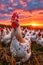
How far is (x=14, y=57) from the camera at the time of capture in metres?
6.24

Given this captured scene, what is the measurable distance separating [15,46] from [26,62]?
697 millimetres

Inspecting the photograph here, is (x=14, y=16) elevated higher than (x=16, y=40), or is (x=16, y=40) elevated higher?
(x=14, y=16)

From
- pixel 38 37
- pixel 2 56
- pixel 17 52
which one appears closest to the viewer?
pixel 17 52

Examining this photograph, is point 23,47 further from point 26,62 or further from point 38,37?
point 38,37

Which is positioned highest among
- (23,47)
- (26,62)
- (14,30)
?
(14,30)

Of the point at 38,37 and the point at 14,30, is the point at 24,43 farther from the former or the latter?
the point at 38,37

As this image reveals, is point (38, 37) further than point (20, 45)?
Yes

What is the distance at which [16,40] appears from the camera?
244 inches

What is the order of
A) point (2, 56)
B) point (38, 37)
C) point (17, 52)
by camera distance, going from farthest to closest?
point (38, 37) → point (2, 56) → point (17, 52)

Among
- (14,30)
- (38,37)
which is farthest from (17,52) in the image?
(38,37)

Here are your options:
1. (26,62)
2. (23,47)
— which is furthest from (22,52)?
(26,62)

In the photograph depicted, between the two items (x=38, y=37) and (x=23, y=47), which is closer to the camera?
(x=23, y=47)

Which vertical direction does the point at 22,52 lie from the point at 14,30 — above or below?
below

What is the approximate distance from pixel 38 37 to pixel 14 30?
4661 millimetres
